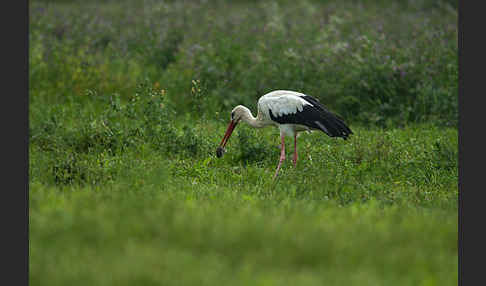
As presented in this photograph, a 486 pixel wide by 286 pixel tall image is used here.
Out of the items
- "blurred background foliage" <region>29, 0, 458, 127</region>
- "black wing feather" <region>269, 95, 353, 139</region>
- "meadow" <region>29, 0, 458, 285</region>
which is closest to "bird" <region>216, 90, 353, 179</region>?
"black wing feather" <region>269, 95, 353, 139</region>

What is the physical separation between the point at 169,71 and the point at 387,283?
9065mm

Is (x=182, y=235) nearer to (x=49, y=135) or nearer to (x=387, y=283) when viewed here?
(x=387, y=283)

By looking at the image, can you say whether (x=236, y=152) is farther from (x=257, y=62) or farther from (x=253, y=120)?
(x=257, y=62)

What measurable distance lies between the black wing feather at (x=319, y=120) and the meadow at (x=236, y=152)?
1.40 ft

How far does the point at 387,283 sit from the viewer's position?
4.73 metres

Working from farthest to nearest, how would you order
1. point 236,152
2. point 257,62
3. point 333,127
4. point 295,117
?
point 257,62 → point 236,152 → point 295,117 → point 333,127

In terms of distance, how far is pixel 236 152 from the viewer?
30.9 ft

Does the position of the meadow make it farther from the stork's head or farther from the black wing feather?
the black wing feather

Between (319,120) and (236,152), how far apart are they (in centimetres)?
146

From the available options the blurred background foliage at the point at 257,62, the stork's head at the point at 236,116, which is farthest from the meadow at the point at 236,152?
the stork's head at the point at 236,116

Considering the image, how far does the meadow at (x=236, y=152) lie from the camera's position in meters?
5.05

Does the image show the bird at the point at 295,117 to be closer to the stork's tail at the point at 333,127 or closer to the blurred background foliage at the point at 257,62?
the stork's tail at the point at 333,127

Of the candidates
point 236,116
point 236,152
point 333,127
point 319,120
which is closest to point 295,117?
point 319,120

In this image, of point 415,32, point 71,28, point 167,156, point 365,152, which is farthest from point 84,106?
point 415,32
